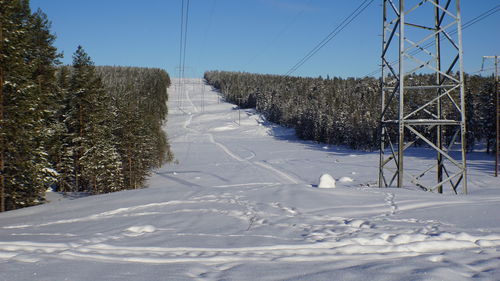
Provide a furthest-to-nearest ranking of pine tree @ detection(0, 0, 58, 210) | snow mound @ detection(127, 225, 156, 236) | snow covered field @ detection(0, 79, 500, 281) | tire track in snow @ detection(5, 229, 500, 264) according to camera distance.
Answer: pine tree @ detection(0, 0, 58, 210) < snow mound @ detection(127, 225, 156, 236) < tire track in snow @ detection(5, 229, 500, 264) < snow covered field @ detection(0, 79, 500, 281)

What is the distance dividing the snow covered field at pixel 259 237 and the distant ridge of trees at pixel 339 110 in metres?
28.5

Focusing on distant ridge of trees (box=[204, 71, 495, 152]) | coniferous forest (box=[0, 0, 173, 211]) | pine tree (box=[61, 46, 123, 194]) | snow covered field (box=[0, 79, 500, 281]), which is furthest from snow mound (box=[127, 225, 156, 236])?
distant ridge of trees (box=[204, 71, 495, 152])

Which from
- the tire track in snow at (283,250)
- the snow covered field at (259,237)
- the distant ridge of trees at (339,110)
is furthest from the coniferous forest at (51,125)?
the distant ridge of trees at (339,110)

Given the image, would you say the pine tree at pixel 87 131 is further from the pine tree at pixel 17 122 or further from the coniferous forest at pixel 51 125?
the pine tree at pixel 17 122

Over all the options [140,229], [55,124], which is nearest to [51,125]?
[55,124]

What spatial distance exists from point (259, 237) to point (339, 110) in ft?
274

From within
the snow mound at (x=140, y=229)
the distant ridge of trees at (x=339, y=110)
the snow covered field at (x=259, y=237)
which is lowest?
the snow mound at (x=140, y=229)

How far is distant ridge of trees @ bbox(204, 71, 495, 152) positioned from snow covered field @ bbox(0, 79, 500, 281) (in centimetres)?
2849

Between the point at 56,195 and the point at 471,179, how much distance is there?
31.8 meters

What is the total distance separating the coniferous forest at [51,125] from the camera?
14148mm

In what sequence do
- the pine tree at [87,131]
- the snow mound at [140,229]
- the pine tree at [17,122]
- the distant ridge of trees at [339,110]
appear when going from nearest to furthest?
the snow mound at [140,229], the pine tree at [17,122], the pine tree at [87,131], the distant ridge of trees at [339,110]

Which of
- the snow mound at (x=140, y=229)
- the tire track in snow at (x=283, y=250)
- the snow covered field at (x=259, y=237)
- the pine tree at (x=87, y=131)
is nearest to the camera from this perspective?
the snow covered field at (x=259, y=237)

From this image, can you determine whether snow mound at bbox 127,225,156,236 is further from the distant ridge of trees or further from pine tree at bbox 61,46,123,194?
the distant ridge of trees

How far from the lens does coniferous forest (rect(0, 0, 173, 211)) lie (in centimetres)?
1415
